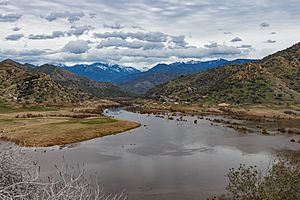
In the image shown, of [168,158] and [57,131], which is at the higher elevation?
[57,131]

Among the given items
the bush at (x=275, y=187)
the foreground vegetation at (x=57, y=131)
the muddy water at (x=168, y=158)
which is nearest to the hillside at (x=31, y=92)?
the foreground vegetation at (x=57, y=131)

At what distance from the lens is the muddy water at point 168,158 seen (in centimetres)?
4638

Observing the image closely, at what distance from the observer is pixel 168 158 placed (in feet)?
209

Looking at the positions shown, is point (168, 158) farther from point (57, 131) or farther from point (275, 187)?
point (57, 131)

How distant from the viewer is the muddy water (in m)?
46.4

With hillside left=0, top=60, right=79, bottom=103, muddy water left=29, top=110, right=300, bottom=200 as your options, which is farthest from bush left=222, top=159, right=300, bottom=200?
hillside left=0, top=60, right=79, bottom=103

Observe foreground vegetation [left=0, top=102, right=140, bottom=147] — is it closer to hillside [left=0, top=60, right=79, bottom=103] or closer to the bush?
the bush

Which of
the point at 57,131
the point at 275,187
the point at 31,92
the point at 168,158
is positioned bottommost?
the point at 168,158

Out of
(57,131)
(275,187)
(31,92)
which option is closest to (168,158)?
(275,187)

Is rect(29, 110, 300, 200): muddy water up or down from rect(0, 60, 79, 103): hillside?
down

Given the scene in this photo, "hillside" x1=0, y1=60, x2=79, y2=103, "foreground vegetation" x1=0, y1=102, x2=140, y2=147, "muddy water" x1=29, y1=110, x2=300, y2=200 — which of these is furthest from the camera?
"hillside" x1=0, y1=60, x2=79, y2=103

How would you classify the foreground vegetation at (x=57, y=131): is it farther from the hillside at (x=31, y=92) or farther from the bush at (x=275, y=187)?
the hillside at (x=31, y=92)

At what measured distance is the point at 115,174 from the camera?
5266 centimetres

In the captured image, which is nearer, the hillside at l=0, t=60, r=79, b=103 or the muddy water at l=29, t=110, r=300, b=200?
the muddy water at l=29, t=110, r=300, b=200
